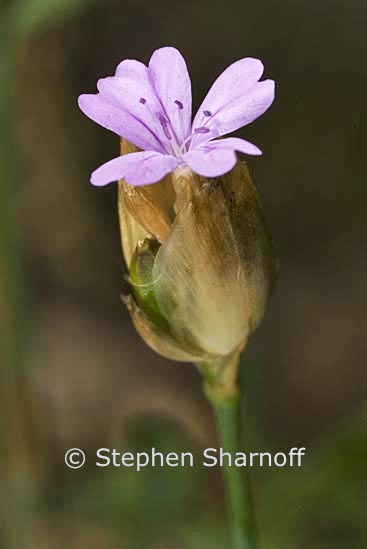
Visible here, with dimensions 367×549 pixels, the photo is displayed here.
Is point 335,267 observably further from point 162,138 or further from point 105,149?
point 162,138

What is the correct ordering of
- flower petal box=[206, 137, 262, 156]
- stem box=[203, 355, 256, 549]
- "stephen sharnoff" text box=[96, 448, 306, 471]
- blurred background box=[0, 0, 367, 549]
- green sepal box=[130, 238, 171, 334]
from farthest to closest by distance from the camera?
1. blurred background box=[0, 0, 367, 549]
2. "stephen sharnoff" text box=[96, 448, 306, 471]
3. stem box=[203, 355, 256, 549]
4. green sepal box=[130, 238, 171, 334]
5. flower petal box=[206, 137, 262, 156]

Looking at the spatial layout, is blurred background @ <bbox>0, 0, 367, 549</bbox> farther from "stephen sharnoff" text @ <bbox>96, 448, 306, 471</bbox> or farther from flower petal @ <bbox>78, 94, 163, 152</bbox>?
flower petal @ <bbox>78, 94, 163, 152</bbox>

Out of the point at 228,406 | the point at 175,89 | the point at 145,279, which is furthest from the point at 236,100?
the point at 228,406

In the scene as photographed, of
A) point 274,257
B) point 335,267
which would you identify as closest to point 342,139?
point 335,267

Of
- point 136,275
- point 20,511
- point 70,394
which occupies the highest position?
point 136,275

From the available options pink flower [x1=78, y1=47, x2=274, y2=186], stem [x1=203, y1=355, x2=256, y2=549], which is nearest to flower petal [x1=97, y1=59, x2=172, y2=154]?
pink flower [x1=78, y1=47, x2=274, y2=186]

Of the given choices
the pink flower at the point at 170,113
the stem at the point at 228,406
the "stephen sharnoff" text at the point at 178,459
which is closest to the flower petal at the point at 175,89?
the pink flower at the point at 170,113

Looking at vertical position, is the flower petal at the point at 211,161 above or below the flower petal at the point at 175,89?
below

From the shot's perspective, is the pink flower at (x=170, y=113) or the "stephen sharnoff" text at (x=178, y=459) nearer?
the pink flower at (x=170, y=113)

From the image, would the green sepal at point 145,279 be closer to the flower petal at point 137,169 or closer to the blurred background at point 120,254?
the flower petal at point 137,169
